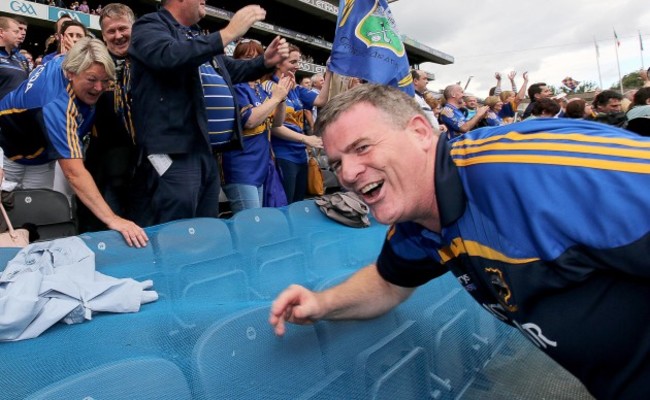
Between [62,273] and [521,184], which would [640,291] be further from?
[62,273]

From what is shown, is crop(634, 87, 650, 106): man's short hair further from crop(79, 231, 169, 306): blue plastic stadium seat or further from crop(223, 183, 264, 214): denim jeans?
crop(79, 231, 169, 306): blue plastic stadium seat

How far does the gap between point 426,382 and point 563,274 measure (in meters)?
0.76

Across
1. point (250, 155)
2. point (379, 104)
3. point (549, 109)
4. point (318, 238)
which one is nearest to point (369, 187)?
point (379, 104)

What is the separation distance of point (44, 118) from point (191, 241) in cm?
107

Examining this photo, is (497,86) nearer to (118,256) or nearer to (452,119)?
(452,119)

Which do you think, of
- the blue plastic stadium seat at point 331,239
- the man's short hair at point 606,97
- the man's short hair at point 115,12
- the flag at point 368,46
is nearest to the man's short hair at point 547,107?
the man's short hair at point 606,97

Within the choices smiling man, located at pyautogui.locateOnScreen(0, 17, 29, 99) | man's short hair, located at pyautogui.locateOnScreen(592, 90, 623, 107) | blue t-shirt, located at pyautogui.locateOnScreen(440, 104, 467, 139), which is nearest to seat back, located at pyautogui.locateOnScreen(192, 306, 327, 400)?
smiling man, located at pyautogui.locateOnScreen(0, 17, 29, 99)

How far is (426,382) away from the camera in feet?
5.31

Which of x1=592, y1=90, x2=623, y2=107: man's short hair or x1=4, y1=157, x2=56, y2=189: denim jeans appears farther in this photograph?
x1=592, y1=90, x2=623, y2=107: man's short hair

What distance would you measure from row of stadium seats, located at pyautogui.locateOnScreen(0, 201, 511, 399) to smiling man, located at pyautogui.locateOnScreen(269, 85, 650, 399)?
13 cm

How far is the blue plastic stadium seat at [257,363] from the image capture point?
118cm

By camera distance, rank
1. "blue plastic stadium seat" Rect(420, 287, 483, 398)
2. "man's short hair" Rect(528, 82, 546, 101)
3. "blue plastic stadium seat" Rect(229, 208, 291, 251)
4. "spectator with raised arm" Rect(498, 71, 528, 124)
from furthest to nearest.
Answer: "spectator with raised arm" Rect(498, 71, 528, 124) → "man's short hair" Rect(528, 82, 546, 101) → "blue plastic stadium seat" Rect(229, 208, 291, 251) → "blue plastic stadium seat" Rect(420, 287, 483, 398)

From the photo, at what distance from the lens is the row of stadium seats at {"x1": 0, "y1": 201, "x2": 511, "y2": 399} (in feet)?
3.82

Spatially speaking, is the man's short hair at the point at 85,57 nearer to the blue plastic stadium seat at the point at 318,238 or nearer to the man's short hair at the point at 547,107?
the blue plastic stadium seat at the point at 318,238
